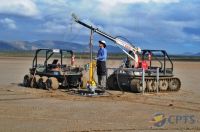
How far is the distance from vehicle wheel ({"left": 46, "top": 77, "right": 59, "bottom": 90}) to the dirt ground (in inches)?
26.4

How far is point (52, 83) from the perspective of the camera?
66.7ft

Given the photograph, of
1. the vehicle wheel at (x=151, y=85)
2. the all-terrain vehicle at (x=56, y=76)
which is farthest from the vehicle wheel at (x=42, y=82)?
the vehicle wheel at (x=151, y=85)

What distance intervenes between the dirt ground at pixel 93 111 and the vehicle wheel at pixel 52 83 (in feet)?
2.20

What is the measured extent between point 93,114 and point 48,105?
232 centimetres

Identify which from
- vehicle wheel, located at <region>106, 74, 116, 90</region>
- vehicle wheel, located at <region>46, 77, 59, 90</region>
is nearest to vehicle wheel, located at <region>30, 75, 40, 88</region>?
vehicle wheel, located at <region>46, 77, 59, 90</region>

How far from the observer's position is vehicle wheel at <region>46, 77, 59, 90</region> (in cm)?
2034

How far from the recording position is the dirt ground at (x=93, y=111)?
11.3 meters

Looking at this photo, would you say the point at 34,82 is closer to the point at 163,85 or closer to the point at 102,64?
the point at 102,64

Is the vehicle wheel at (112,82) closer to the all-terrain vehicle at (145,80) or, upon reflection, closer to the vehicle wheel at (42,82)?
the all-terrain vehicle at (145,80)

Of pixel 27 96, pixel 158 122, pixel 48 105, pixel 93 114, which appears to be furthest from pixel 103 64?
Result: pixel 158 122

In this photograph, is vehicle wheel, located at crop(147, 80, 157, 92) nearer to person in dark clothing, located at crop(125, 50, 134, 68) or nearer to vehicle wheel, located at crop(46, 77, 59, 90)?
person in dark clothing, located at crop(125, 50, 134, 68)

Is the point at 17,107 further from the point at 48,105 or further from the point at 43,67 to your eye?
the point at 43,67

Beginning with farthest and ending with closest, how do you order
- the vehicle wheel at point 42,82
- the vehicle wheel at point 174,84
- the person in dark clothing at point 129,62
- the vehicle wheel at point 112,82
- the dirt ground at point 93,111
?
the person in dark clothing at point 129,62, the vehicle wheel at point 112,82, the vehicle wheel at point 174,84, the vehicle wheel at point 42,82, the dirt ground at point 93,111

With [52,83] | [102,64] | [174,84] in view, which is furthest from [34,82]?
[174,84]
